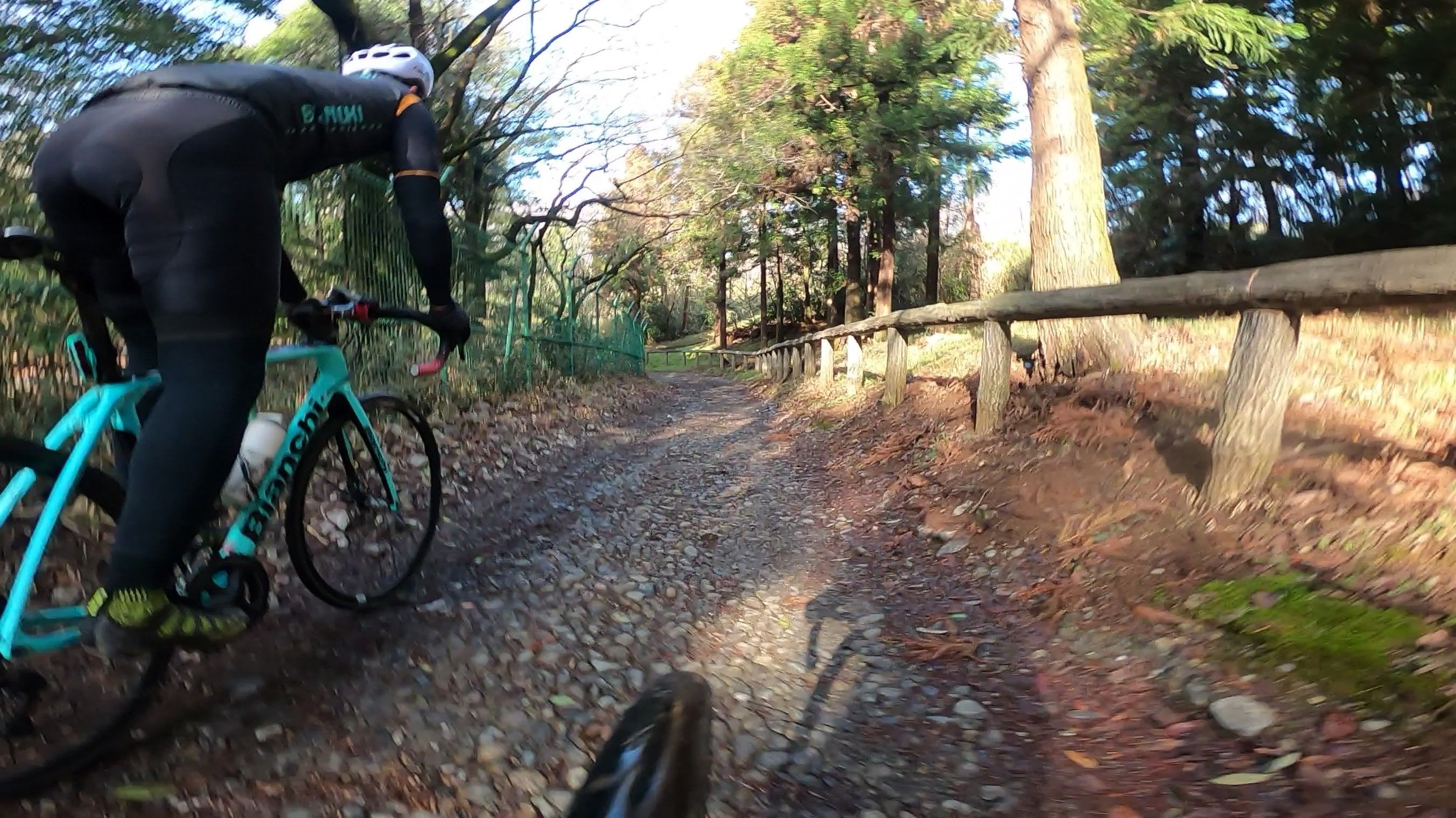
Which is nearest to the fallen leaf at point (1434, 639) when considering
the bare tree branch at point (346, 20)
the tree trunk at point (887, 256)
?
the bare tree branch at point (346, 20)

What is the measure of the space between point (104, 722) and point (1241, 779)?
2693mm

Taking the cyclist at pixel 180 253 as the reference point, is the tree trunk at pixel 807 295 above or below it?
above

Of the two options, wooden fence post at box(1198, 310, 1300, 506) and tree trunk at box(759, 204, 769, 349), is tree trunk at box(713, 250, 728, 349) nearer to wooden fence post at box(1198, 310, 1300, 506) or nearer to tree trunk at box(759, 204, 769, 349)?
tree trunk at box(759, 204, 769, 349)

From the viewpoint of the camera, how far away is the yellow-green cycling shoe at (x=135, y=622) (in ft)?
5.34

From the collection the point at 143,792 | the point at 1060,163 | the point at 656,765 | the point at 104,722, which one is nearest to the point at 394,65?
the point at 104,722

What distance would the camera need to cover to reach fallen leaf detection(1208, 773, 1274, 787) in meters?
1.90

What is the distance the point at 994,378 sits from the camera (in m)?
5.16

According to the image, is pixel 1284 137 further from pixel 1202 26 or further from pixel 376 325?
pixel 376 325

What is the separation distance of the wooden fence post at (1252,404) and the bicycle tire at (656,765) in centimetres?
276

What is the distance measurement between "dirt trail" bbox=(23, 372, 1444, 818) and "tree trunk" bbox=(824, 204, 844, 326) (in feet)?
56.1

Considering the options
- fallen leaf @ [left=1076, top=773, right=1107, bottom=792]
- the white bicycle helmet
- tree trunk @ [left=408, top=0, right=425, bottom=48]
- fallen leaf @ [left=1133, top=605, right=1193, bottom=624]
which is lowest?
fallen leaf @ [left=1076, top=773, right=1107, bottom=792]

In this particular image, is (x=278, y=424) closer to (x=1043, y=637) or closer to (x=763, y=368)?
(x=1043, y=637)

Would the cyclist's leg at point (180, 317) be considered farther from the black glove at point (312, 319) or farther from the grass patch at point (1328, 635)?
the grass patch at point (1328, 635)

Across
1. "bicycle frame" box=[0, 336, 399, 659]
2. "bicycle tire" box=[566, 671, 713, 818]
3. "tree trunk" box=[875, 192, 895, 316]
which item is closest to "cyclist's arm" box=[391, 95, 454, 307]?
"bicycle frame" box=[0, 336, 399, 659]
